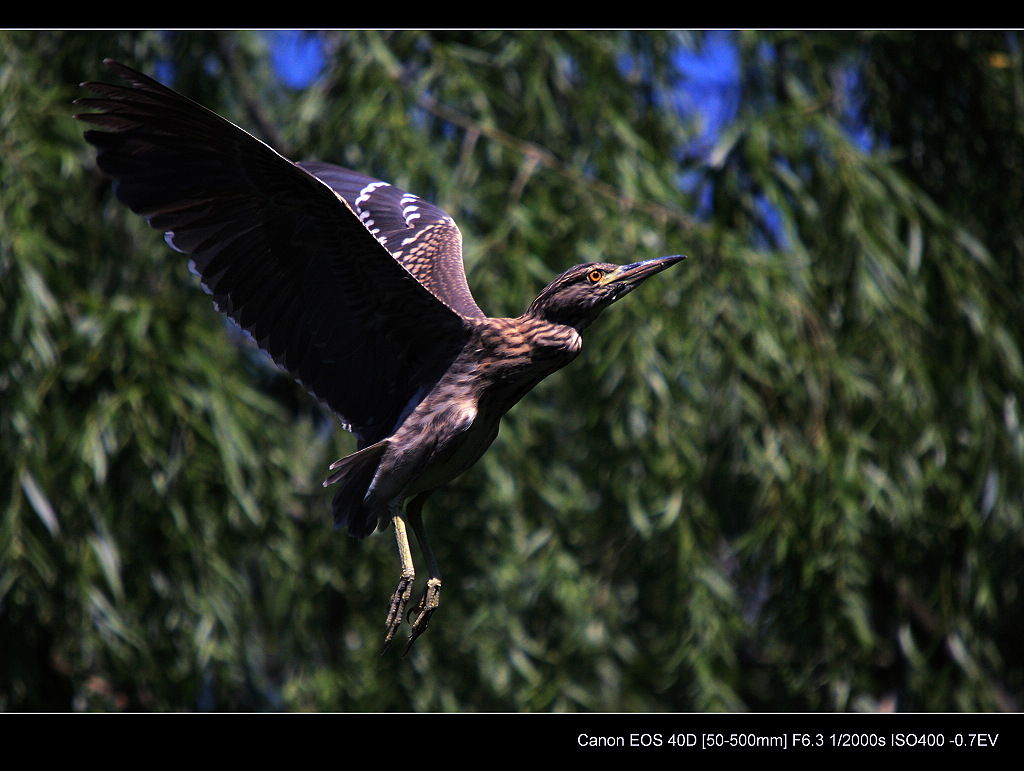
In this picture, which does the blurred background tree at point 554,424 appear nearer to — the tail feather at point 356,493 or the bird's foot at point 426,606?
the tail feather at point 356,493

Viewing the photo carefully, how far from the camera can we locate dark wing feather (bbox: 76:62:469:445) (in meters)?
2.12

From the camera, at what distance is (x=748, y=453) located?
4.25m

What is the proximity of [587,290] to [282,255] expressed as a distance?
64 cm

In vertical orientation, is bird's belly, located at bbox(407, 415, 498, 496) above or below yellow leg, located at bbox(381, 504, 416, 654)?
above

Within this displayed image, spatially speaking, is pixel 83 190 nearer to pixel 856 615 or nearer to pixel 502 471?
pixel 502 471

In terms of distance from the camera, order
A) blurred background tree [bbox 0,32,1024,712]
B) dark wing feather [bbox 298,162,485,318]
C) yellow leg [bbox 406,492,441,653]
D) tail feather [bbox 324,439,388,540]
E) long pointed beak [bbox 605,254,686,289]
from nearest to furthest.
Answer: yellow leg [bbox 406,492,441,653]
long pointed beak [bbox 605,254,686,289]
tail feather [bbox 324,439,388,540]
dark wing feather [bbox 298,162,485,318]
blurred background tree [bbox 0,32,1024,712]

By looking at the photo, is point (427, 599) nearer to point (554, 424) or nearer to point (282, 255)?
point (282, 255)

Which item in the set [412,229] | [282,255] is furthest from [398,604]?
[412,229]

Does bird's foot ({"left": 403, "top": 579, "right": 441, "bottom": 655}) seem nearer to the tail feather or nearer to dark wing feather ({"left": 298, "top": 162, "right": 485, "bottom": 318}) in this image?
the tail feather

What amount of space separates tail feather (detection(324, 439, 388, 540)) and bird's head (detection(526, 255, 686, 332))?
0.47 m

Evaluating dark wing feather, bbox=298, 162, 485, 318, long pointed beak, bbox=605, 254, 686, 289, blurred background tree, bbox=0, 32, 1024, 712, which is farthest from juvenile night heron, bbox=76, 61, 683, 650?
blurred background tree, bbox=0, 32, 1024, 712

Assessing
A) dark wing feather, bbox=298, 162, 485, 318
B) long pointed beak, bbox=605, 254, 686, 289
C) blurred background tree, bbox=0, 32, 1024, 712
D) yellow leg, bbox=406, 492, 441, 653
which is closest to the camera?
yellow leg, bbox=406, 492, 441, 653

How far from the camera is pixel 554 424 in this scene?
179 inches

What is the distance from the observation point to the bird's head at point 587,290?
6.89 feet
